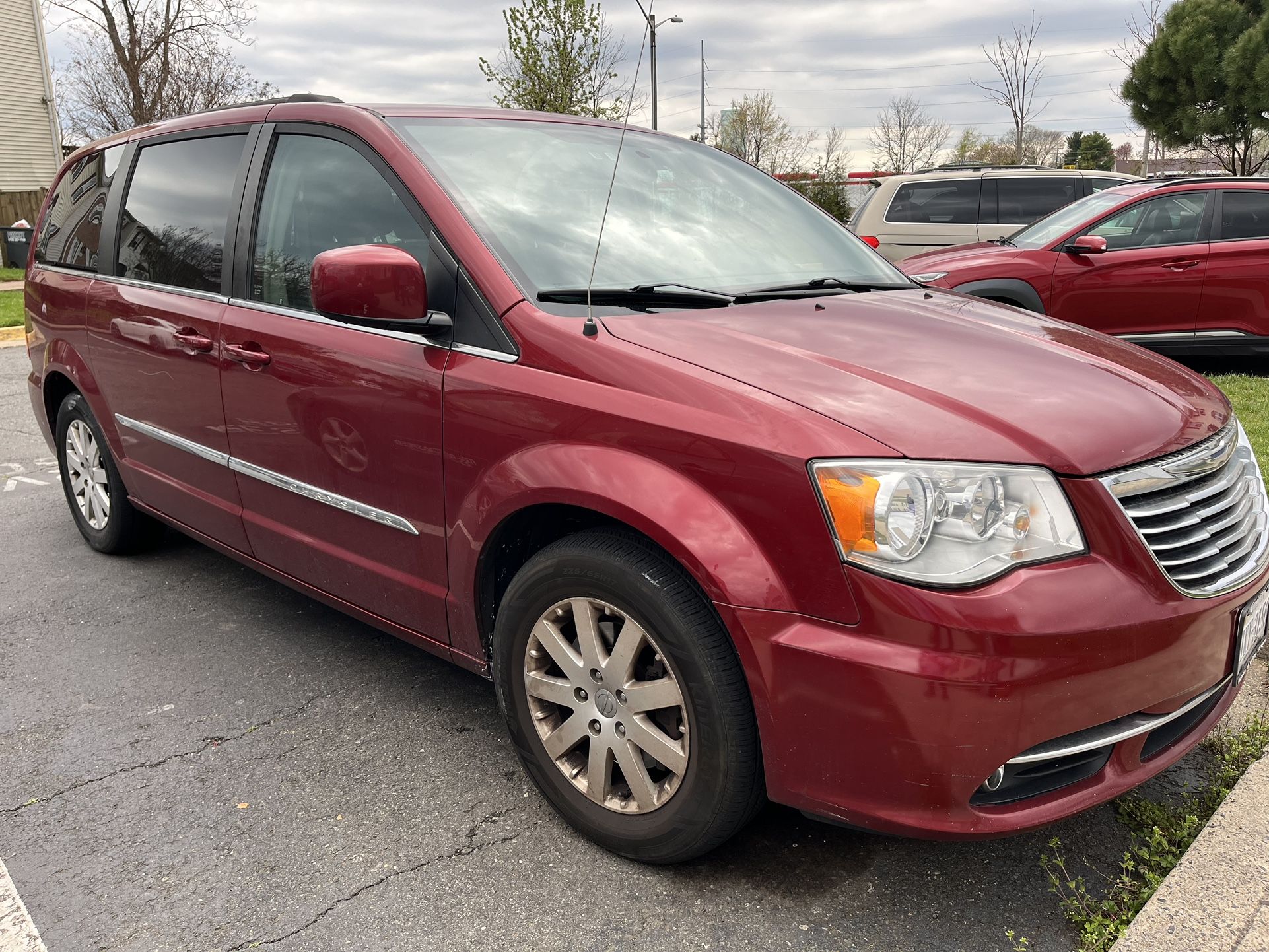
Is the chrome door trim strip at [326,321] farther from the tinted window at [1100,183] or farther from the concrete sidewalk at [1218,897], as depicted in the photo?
the tinted window at [1100,183]

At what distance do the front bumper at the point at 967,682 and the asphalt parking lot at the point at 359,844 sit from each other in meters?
0.37

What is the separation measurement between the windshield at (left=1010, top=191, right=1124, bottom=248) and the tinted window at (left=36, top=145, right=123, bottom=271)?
687 cm

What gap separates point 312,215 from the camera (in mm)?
3160

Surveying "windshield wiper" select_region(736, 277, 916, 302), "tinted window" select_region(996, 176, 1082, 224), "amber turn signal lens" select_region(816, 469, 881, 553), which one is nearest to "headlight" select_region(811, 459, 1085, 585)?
"amber turn signal lens" select_region(816, 469, 881, 553)

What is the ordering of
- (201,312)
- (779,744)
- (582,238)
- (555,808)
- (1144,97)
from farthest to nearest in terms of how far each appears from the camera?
(1144,97)
(201,312)
(582,238)
(555,808)
(779,744)

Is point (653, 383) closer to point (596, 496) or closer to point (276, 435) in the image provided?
point (596, 496)

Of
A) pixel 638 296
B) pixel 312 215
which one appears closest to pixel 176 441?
pixel 312 215

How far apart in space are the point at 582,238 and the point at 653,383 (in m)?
0.75

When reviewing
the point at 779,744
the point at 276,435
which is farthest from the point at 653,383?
the point at 276,435

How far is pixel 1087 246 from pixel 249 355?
6.81 metres

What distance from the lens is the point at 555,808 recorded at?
2.61 m

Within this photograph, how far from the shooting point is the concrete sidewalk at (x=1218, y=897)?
6.58ft

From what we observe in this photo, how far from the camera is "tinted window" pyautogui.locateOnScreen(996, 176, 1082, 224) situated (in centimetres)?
1210

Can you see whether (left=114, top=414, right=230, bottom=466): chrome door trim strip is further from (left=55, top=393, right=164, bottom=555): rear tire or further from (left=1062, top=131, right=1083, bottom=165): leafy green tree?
(left=1062, top=131, right=1083, bottom=165): leafy green tree
